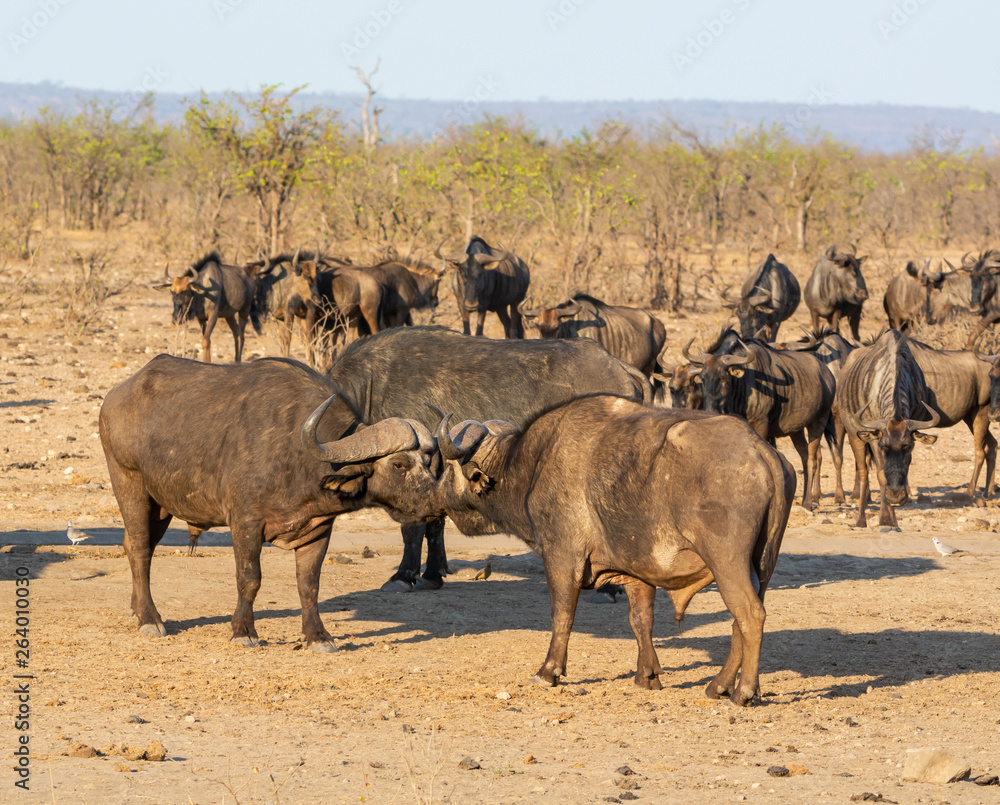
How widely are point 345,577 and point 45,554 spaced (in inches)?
92.8

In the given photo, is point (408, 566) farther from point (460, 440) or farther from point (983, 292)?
point (983, 292)

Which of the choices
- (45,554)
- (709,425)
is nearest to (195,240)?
(45,554)

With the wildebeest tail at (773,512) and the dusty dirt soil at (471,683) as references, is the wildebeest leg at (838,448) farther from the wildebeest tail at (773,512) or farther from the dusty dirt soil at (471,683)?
the wildebeest tail at (773,512)

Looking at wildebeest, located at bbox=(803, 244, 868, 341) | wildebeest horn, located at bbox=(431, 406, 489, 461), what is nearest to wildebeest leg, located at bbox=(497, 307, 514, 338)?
wildebeest, located at bbox=(803, 244, 868, 341)

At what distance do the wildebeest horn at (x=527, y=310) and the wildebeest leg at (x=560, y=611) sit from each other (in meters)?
12.6

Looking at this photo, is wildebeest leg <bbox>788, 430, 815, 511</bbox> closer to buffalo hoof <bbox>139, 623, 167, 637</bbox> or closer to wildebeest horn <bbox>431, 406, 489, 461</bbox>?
wildebeest horn <bbox>431, 406, 489, 461</bbox>

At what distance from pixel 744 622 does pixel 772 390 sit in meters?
8.14

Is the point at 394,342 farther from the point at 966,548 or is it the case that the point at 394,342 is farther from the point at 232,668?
the point at 966,548

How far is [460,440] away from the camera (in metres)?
6.69

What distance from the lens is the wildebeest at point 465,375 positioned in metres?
8.50

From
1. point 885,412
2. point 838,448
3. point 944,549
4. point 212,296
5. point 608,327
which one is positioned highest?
point 212,296

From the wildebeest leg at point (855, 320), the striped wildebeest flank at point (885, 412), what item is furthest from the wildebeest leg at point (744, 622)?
the wildebeest leg at point (855, 320)

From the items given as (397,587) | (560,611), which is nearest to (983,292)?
(397,587)

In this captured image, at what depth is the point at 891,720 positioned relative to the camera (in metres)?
6.02
